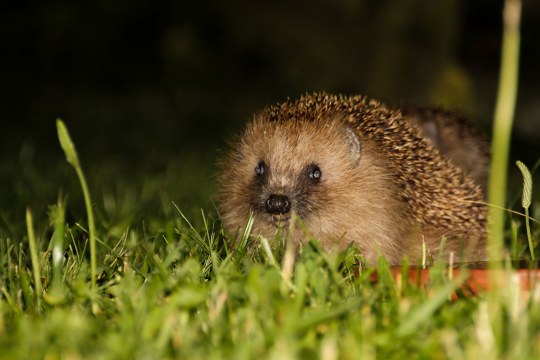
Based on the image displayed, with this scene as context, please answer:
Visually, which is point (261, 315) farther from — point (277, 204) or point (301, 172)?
point (301, 172)

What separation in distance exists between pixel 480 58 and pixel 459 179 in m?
6.54

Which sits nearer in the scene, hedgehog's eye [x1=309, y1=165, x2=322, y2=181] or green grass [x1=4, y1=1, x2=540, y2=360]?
green grass [x1=4, y1=1, x2=540, y2=360]

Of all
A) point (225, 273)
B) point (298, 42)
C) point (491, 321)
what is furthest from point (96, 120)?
point (491, 321)

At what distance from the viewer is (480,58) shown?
33.3 feet

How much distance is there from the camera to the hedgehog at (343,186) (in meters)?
3.48

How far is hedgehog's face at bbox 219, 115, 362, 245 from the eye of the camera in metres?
3.47

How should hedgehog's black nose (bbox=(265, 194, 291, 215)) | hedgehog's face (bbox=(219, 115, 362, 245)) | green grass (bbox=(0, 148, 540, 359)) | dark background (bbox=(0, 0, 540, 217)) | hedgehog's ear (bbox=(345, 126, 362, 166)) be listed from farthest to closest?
1. dark background (bbox=(0, 0, 540, 217))
2. hedgehog's ear (bbox=(345, 126, 362, 166))
3. hedgehog's face (bbox=(219, 115, 362, 245))
4. hedgehog's black nose (bbox=(265, 194, 291, 215))
5. green grass (bbox=(0, 148, 540, 359))

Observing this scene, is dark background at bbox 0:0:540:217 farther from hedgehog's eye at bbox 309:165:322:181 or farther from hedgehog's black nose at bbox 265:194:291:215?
hedgehog's black nose at bbox 265:194:291:215

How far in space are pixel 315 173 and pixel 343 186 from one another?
0.45 ft

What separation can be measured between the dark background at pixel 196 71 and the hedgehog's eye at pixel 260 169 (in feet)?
4.30

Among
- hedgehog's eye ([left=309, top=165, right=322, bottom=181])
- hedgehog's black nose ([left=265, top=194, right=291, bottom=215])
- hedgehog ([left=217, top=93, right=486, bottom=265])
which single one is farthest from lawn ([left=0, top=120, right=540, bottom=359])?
hedgehog's eye ([left=309, top=165, right=322, bottom=181])

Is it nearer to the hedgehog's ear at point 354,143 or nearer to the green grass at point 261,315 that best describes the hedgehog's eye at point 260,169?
the hedgehog's ear at point 354,143

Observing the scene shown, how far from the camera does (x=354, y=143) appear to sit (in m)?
3.60

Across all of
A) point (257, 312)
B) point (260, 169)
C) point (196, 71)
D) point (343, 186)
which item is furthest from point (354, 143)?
point (196, 71)
